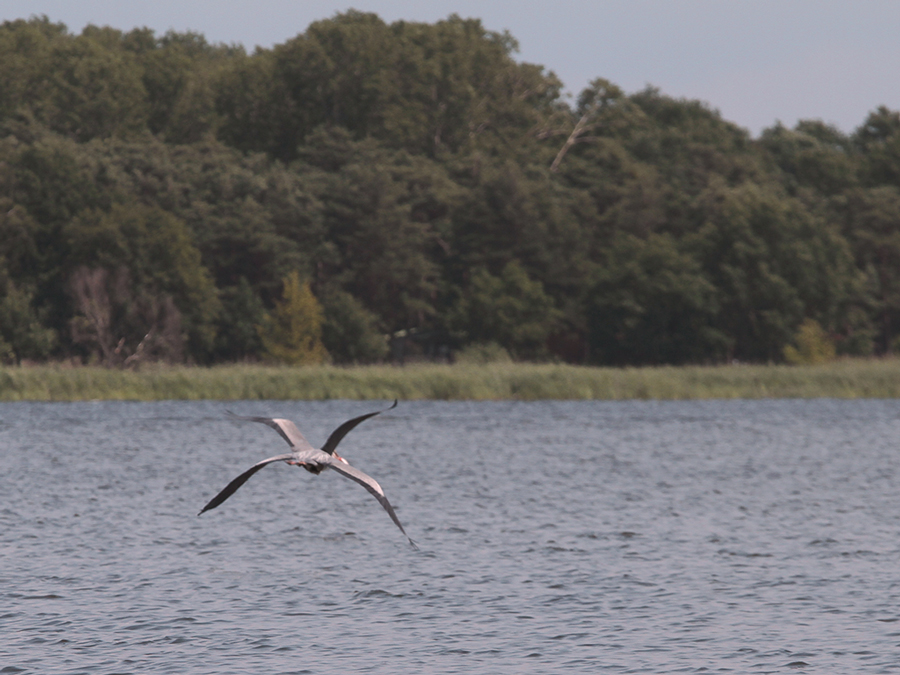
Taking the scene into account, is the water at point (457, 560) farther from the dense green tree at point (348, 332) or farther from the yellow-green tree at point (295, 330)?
the dense green tree at point (348, 332)

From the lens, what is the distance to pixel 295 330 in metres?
77.3

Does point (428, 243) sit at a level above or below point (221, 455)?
above

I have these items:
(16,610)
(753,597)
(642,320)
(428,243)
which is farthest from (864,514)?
(428,243)

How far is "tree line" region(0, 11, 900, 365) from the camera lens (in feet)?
256

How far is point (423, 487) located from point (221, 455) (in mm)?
10129

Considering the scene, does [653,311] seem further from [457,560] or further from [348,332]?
[457,560]

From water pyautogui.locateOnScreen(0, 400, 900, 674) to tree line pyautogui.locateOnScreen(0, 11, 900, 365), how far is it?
118 feet

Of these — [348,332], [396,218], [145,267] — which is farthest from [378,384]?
[396,218]

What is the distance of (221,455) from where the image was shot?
4006 cm

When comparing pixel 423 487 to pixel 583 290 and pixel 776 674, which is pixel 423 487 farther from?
pixel 583 290

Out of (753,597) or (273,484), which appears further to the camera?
(273,484)

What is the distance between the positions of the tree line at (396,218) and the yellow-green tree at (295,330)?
0.57 ft

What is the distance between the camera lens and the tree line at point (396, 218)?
78062mm

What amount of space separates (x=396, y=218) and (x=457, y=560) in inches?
2474
